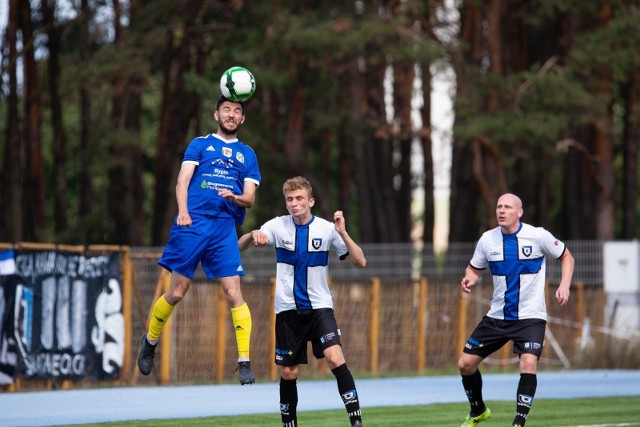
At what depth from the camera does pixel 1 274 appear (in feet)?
61.8

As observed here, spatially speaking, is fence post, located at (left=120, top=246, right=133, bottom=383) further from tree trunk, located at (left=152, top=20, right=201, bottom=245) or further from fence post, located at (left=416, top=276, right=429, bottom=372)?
tree trunk, located at (left=152, top=20, right=201, bottom=245)

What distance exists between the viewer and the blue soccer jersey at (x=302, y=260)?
37.2 feet

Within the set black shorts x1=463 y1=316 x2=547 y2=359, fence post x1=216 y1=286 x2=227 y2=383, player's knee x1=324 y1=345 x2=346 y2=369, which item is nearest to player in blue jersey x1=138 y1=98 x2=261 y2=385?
player's knee x1=324 y1=345 x2=346 y2=369

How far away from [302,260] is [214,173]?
3.44ft

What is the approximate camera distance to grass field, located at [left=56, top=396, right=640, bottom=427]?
1368cm

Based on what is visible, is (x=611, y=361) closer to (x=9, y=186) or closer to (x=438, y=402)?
(x=438, y=402)

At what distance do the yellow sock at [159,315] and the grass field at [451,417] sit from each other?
1458mm

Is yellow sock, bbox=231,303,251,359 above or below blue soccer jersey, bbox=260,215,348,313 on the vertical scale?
below

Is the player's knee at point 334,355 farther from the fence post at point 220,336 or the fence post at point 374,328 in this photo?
the fence post at point 374,328

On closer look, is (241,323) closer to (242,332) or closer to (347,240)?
(242,332)

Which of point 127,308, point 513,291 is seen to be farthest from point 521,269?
point 127,308

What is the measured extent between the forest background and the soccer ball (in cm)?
1983

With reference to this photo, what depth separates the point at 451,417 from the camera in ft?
48.6

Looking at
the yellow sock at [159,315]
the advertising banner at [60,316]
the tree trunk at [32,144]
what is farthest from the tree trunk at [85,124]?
the yellow sock at [159,315]
